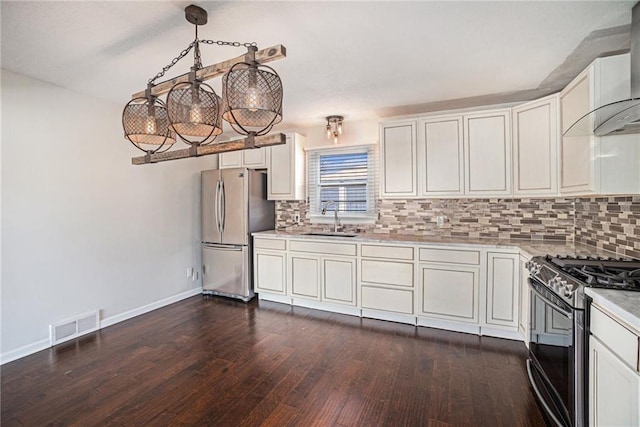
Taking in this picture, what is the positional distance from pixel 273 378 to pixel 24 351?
228cm

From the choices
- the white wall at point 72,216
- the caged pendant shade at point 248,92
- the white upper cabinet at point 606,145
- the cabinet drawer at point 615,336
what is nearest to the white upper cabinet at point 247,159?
the white wall at point 72,216

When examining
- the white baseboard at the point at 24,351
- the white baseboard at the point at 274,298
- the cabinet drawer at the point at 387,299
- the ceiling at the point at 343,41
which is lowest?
the white baseboard at the point at 24,351

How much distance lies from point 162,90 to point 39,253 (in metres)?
2.14

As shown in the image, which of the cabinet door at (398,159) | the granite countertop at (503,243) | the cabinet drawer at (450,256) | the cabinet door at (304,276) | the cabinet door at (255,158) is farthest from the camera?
the cabinet door at (255,158)

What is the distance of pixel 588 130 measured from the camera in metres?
1.95

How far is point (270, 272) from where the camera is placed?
388 cm

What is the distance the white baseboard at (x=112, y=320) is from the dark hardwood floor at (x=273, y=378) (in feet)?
0.26

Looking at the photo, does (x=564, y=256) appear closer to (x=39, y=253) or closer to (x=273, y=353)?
(x=273, y=353)

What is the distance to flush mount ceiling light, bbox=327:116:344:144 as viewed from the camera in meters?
3.79

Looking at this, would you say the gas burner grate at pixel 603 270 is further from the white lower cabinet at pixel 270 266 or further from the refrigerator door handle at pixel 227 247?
the refrigerator door handle at pixel 227 247

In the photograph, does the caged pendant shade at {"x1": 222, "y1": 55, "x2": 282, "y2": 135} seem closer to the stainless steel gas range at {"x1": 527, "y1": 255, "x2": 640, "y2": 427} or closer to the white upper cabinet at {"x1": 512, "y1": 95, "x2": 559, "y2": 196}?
the stainless steel gas range at {"x1": 527, "y1": 255, "x2": 640, "y2": 427}

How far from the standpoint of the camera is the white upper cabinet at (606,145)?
1908mm

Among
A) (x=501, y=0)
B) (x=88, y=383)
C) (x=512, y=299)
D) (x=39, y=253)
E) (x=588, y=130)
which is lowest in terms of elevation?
(x=88, y=383)

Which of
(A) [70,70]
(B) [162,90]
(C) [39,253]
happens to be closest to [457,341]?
(B) [162,90]
